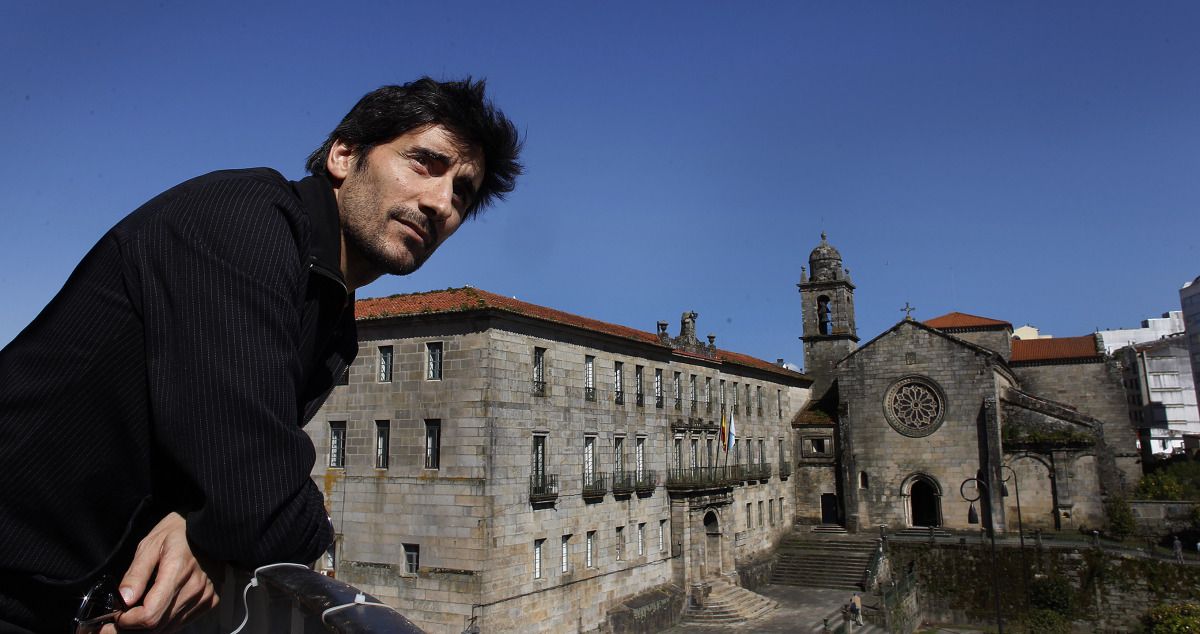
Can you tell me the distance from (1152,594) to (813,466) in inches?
623

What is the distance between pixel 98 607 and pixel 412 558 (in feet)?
70.6

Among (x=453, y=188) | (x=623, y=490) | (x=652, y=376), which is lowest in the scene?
(x=623, y=490)

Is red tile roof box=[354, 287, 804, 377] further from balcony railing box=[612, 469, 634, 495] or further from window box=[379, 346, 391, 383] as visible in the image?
balcony railing box=[612, 469, 634, 495]

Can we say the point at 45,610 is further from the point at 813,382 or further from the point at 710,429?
the point at 813,382

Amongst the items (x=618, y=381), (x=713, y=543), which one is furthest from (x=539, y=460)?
(x=713, y=543)

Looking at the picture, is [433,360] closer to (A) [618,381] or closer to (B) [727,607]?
(A) [618,381]

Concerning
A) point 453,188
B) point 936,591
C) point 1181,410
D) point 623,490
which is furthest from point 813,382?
point 1181,410

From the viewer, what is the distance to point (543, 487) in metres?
22.7

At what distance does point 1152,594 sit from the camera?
3100 centimetres

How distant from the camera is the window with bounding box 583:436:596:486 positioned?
978 inches

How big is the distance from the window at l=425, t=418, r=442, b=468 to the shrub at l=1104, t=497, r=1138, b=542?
3146 cm

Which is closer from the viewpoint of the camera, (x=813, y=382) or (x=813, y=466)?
(x=813, y=466)

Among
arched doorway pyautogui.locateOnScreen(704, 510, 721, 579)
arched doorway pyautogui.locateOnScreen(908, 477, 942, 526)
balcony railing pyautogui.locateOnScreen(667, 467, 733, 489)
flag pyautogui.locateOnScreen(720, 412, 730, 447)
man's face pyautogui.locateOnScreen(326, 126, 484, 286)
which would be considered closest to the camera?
man's face pyautogui.locateOnScreen(326, 126, 484, 286)

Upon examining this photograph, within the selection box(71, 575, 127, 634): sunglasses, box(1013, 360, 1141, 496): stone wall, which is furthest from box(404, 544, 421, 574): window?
box(1013, 360, 1141, 496): stone wall
